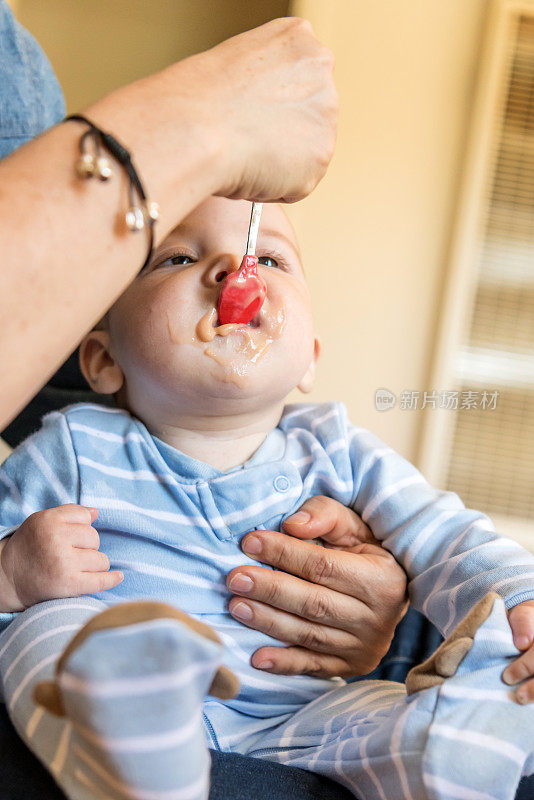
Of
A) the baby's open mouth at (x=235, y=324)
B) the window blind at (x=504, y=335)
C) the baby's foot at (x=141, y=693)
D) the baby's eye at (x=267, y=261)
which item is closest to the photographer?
the baby's foot at (x=141, y=693)

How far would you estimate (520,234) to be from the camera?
2.88 meters

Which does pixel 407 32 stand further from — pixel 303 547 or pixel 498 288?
pixel 303 547

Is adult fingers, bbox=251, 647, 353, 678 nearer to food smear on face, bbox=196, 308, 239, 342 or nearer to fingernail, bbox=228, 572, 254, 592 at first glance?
fingernail, bbox=228, 572, 254, 592

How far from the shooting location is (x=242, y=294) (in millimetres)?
824

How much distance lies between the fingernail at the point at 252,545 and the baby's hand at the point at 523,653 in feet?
0.98

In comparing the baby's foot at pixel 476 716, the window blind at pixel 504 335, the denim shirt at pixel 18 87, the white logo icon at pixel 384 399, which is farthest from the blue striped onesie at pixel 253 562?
the window blind at pixel 504 335

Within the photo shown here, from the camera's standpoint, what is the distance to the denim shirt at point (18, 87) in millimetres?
1070

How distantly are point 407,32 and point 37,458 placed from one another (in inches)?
105

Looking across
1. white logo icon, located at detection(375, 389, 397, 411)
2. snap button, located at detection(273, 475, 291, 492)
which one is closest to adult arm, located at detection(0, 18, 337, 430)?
snap button, located at detection(273, 475, 291, 492)

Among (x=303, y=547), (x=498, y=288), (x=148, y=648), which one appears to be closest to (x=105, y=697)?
(x=148, y=648)

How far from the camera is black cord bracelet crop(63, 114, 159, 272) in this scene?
0.53m

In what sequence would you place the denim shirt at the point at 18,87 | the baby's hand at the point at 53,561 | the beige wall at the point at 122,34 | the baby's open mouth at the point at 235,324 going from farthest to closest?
the beige wall at the point at 122,34, the denim shirt at the point at 18,87, the baby's open mouth at the point at 235,324, the baby's hand at the point at 53,561

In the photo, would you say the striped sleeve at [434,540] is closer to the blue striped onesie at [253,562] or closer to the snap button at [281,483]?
the blue striped onesie at [253,562]

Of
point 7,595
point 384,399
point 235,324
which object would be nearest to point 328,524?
point 235,324
